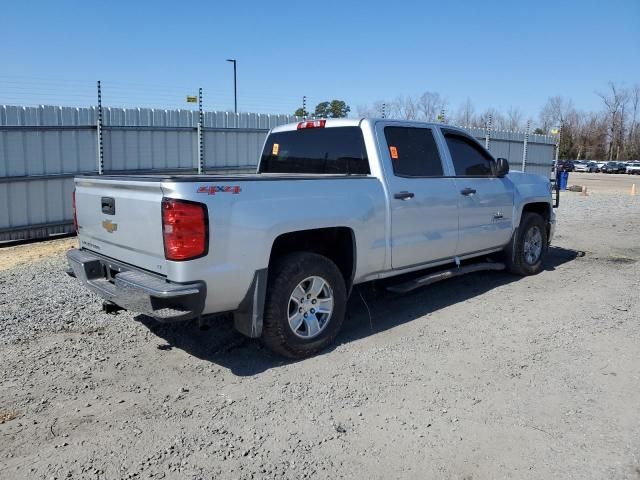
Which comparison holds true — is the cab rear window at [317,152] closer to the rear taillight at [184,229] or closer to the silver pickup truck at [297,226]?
the silver pickup truck at [297,226]

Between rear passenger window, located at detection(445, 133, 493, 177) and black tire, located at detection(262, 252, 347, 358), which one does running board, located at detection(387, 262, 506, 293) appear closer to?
black tire, located at detection(262, 252, 347, 358)

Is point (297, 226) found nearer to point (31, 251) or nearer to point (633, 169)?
point (31, 251)

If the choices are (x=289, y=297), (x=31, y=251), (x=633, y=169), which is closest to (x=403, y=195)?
(x=289, y=297)

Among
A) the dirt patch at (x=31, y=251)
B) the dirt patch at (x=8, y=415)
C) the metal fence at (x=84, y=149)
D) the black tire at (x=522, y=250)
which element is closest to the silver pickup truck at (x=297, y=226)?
the black tire at (x=522, y=250)

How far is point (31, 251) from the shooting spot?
30.1 feet

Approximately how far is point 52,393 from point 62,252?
555cm

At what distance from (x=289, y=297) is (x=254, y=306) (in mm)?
332

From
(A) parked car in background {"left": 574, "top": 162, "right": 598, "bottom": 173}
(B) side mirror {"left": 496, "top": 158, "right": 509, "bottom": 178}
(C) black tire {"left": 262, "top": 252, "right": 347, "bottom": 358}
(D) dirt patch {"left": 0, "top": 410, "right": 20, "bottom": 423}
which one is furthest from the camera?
(A) parked car in background {"left": 574, "top": 162, "right": 598, "bottom": 173}

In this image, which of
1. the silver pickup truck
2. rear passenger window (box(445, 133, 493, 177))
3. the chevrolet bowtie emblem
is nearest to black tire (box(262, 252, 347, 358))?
the silver pickup truck

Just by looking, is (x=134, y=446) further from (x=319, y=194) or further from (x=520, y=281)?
(x=520, y=281)

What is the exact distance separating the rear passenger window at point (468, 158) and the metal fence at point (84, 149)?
7.26 m

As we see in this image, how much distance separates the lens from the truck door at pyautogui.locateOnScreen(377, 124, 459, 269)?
17.4 ft

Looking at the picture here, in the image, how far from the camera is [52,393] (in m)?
3.96

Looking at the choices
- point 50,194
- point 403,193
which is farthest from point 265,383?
point 50,194
